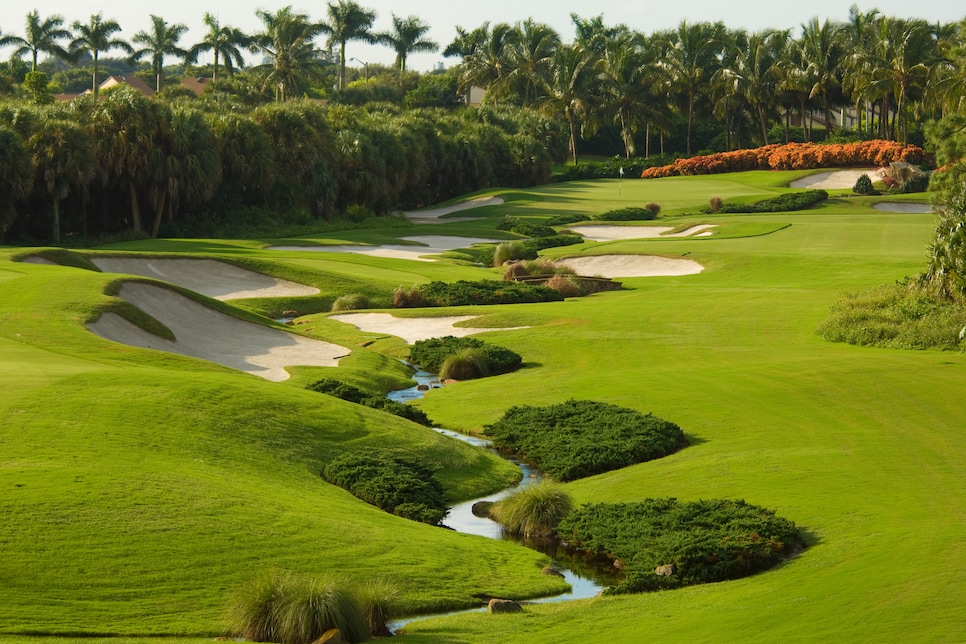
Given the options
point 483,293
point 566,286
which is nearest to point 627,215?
point 566,286

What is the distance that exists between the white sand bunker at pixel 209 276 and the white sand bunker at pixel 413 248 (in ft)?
32.5

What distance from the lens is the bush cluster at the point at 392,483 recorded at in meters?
16.4

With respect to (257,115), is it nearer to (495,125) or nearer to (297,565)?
(495,125)

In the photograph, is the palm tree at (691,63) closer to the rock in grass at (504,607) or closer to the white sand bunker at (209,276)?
the white sand bunker at (209,276)

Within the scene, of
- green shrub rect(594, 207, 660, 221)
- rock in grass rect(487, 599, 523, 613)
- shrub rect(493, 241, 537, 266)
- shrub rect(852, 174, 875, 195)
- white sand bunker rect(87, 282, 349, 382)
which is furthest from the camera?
shrub rect(852, 174, 875, 195)

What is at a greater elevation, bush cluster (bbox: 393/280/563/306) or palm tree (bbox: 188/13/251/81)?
palm tree (bbox: 188/13/251/81)

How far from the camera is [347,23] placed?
131 metres

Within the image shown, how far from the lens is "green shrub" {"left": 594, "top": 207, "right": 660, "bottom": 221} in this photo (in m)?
73.2

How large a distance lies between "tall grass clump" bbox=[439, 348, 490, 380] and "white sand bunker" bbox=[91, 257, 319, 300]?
14591 millimetres

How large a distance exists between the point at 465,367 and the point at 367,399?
5805mm

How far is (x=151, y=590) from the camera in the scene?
1123cm

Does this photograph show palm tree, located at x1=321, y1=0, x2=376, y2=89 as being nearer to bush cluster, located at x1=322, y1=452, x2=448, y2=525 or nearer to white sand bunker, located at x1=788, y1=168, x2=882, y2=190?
white sand bunker, located at x1=788, y1=168, x2=882, y2=190

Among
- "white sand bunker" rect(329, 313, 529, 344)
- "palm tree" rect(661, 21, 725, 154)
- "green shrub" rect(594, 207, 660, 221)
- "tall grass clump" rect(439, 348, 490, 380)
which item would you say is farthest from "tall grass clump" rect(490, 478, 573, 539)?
"palm tree" rect(661, 21, 725, 154)

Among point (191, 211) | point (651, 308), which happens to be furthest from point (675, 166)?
point (651, 308)
